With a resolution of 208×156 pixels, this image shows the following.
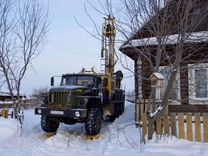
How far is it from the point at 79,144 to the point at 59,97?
7.21ft

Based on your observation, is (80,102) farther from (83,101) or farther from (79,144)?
(79,144)

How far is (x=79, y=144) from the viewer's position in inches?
395

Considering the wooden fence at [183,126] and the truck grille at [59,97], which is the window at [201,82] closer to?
the wooden fence at [183,126]

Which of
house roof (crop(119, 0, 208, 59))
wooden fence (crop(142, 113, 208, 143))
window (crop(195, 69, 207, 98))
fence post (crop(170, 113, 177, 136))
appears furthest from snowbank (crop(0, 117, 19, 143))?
Result: window (crop(195, 69, 207, 98))

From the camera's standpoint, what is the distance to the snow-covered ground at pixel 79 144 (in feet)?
24.5

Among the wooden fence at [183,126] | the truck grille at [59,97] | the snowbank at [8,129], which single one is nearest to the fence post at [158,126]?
the wooden fence at [183,126]

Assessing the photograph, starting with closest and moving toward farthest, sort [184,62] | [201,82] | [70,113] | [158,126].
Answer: [158,126] < [184,62] < [70,113] < [201,82]

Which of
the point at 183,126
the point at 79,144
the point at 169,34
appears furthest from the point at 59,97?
the point at 169,34

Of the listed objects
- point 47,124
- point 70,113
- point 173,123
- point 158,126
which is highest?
point 70,113

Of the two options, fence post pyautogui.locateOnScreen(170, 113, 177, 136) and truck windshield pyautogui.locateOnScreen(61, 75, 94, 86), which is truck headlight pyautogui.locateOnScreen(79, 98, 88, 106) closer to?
truck windshield pyautogui.locateOnScreen(61, 75, 94, 86)

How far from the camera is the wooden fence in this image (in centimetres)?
819

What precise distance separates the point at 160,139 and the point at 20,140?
15.9 ft

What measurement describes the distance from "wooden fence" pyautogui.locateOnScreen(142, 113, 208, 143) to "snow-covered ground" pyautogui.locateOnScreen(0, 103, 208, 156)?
11.6 inches

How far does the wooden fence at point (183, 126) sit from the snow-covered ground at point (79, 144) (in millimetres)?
294
